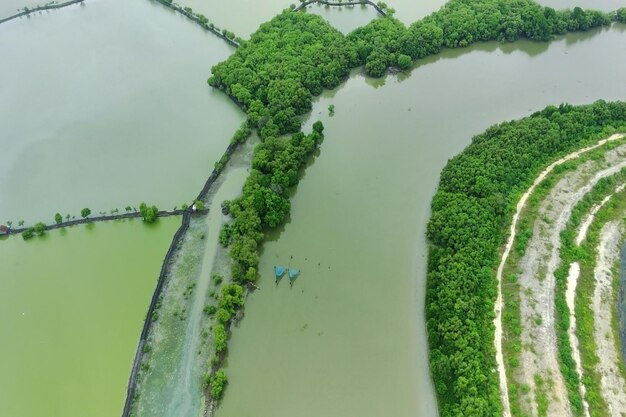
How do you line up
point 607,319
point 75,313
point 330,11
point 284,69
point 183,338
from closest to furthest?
point 607,319 < point 183,338 < point 75,313 < point 284,69 < point 330,11

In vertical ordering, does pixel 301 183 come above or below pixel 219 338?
above

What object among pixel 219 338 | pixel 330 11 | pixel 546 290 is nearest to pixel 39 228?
pixel 219 338

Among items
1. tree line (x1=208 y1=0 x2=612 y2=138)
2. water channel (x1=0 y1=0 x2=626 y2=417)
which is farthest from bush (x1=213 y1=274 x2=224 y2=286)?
tree line (x1=208 y1=0 x2=612 y2=138)

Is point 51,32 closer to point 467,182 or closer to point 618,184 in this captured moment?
point 467,182

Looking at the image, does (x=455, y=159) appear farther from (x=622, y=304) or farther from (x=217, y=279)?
(x=217, y=279)

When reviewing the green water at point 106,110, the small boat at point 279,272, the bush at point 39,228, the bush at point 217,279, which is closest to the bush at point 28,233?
the bush at point 39,228

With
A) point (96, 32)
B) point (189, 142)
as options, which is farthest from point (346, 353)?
point (96, 32)
